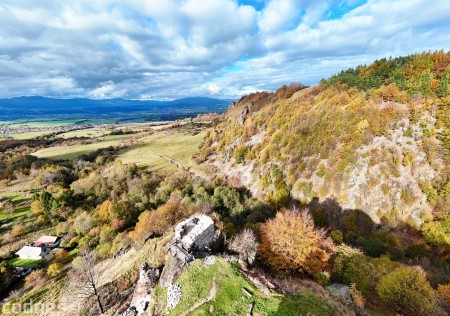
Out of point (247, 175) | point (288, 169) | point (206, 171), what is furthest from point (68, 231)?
point (288, 169)

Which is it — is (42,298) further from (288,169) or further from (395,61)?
(395,61)

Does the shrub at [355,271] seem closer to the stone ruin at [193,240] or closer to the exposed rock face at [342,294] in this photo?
the exposed rock face at [342,294]

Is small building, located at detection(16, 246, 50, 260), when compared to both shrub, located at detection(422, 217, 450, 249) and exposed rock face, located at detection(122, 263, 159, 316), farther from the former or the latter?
shrub, located at detection(422, 217, 450, 249)

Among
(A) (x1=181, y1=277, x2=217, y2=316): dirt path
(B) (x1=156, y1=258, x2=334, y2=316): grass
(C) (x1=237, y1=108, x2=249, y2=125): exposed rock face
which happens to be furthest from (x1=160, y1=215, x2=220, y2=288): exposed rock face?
(C) (x1=237, y1=108, x2=249, y2=125): exposed rock face

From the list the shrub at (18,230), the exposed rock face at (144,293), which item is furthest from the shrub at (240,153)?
the shrub at (18,230)

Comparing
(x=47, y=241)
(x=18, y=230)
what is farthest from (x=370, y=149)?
(x=18, y=230)

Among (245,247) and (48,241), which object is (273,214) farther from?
(48,241)
